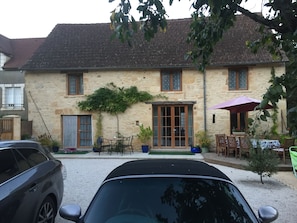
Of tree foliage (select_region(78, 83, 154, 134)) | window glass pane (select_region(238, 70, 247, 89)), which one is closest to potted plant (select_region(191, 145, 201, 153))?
tree foliage (select_region(78, 83, 154, 134))

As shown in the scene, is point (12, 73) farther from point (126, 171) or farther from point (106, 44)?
point (126, 171)

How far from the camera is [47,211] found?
4418 mm

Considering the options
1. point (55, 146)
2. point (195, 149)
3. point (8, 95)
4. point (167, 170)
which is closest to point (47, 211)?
point (167, 170)

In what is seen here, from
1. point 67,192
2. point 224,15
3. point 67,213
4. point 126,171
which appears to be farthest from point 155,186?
point 67,192

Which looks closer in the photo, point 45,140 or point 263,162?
point 263,162

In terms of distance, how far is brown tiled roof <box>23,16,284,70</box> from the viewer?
1666 centimetres

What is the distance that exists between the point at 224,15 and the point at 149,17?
3.30 ft

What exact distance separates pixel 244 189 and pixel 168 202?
581cm

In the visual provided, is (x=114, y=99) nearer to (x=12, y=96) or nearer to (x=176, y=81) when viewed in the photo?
(x=176, y=81)

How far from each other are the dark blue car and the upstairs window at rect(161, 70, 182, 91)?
12340 millimetres

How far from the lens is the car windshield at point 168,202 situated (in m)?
2.55

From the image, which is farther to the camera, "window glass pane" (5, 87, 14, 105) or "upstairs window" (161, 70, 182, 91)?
Result: "window glass pane" (5, 87, 14, 105)

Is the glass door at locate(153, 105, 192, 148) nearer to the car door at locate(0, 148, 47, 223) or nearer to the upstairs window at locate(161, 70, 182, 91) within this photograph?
the upstairs window at locate(161, 70, 182, 91)

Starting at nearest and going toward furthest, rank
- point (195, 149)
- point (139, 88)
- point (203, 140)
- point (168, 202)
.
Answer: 1. point (168, 202)
2. point (195, 149)
3. point (203, 140)
4. point (139, 88)
